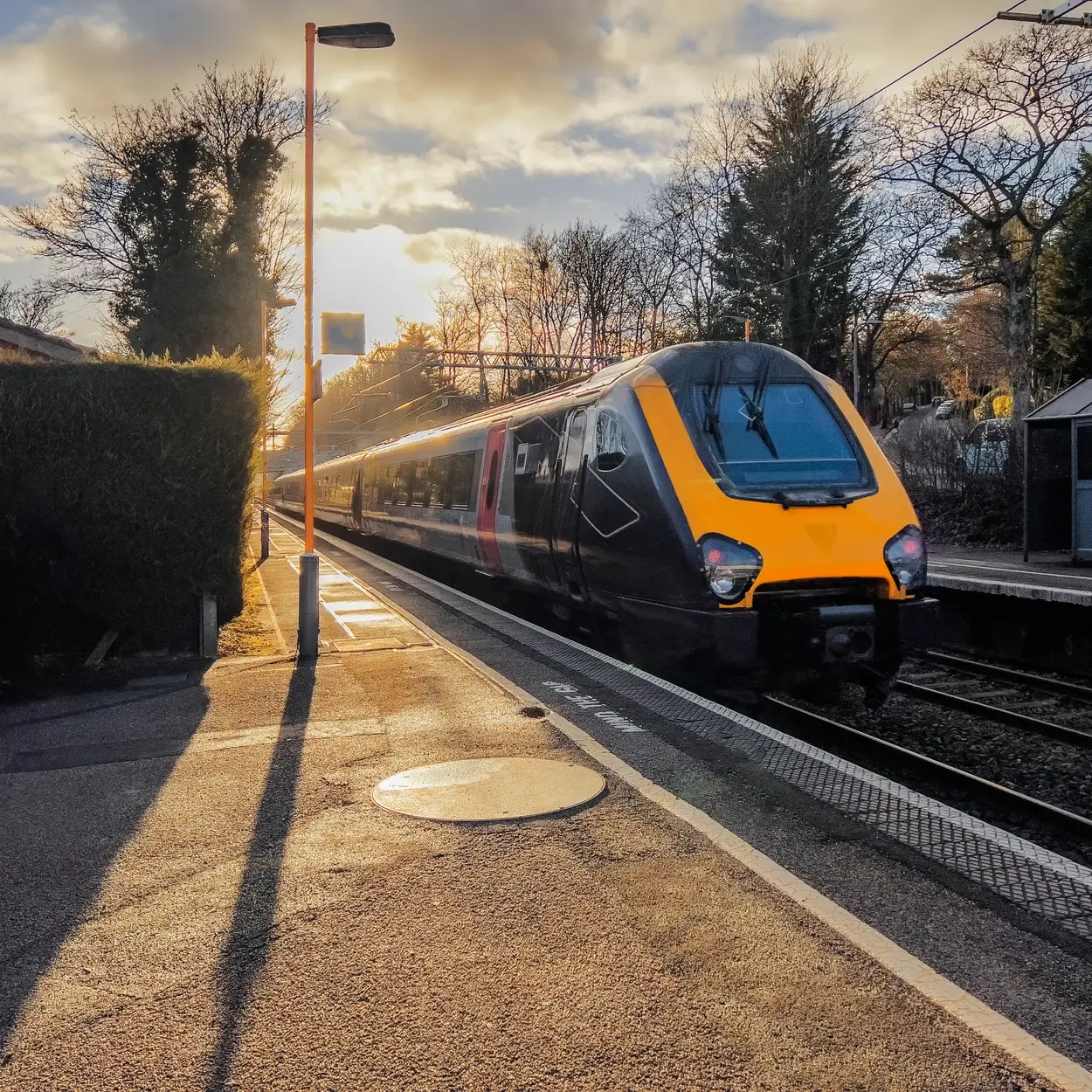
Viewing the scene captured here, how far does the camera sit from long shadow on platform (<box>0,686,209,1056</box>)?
3.48 metres

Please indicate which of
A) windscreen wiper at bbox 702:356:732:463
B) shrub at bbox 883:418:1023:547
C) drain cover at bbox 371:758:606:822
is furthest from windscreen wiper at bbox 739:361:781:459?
shrub at bbox 883:418:1023:547

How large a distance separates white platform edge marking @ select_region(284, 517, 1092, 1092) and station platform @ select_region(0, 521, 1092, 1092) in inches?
0.5

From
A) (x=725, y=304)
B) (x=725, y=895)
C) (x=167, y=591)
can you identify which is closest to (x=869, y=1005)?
(x=725, y=895)

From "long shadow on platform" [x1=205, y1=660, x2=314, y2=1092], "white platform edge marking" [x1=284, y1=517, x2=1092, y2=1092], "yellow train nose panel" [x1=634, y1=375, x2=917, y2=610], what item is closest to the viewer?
"white platform edge marking" [x1=284, y1=517, x2=1092, y2=1092]

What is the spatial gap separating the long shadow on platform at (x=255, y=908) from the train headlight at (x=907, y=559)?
14.2 ft

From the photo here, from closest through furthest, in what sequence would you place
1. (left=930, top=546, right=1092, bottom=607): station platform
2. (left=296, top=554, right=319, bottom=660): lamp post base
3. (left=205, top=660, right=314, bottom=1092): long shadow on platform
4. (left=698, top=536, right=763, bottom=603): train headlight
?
(left=205, top=660, right=314, bottom=1092): long shadow on platform → (left=698, top=536, right=763, bottom=603): train headlight → (left=296, top=554, right=319, bottom=660): lamp post base → (left=930, top=546, right=1092, bottom=607): station platform

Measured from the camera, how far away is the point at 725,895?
3676mm

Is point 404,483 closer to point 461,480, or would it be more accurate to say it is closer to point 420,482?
point 420,482

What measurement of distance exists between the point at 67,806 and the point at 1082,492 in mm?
15128

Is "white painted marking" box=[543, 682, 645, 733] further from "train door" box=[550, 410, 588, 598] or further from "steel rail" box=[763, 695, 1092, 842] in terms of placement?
"steel rail" box=[763, 695, 1092, 842]

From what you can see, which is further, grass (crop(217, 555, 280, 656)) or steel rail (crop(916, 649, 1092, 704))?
grass (crop(217, 555, 280, 656))

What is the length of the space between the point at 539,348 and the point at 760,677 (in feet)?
163

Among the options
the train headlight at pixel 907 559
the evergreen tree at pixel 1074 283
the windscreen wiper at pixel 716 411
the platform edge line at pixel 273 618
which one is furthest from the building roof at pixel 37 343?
the evergreen tree at pixel 1074 283

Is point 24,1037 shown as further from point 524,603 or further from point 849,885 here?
point 524,603
